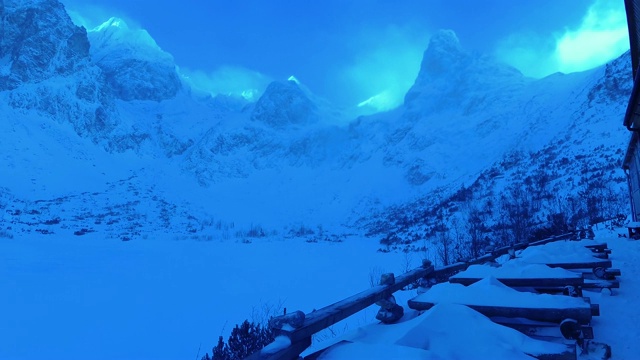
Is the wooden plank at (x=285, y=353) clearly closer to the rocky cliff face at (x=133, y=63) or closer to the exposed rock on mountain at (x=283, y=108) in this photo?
the exposed rock on mountain at (x=283, y=108)

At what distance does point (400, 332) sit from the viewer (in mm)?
2645

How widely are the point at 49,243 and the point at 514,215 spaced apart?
116ft

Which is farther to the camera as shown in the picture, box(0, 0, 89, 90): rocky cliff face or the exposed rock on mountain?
the exposed rock on mountain

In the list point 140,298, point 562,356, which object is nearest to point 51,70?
point 140,298

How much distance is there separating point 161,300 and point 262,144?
289ft

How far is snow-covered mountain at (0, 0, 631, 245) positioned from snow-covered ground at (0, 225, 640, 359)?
24392 millimetres

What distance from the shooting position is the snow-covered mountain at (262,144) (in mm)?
50562

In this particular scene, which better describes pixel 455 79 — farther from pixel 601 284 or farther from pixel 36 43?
pixel 601 284

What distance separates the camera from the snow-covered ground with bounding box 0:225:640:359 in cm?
731

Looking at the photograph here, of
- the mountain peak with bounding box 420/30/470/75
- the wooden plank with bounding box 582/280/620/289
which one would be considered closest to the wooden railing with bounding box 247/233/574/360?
the wooden plank with bounding box 582/280/620/289

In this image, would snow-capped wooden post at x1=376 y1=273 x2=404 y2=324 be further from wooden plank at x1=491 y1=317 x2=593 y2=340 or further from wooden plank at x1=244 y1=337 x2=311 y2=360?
wooden plank at x1=244 y1=337 x2=311 y2=360

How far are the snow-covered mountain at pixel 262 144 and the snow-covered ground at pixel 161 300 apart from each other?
24392 mm

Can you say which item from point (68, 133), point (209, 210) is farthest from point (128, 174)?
point (209, 210)

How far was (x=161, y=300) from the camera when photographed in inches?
467
